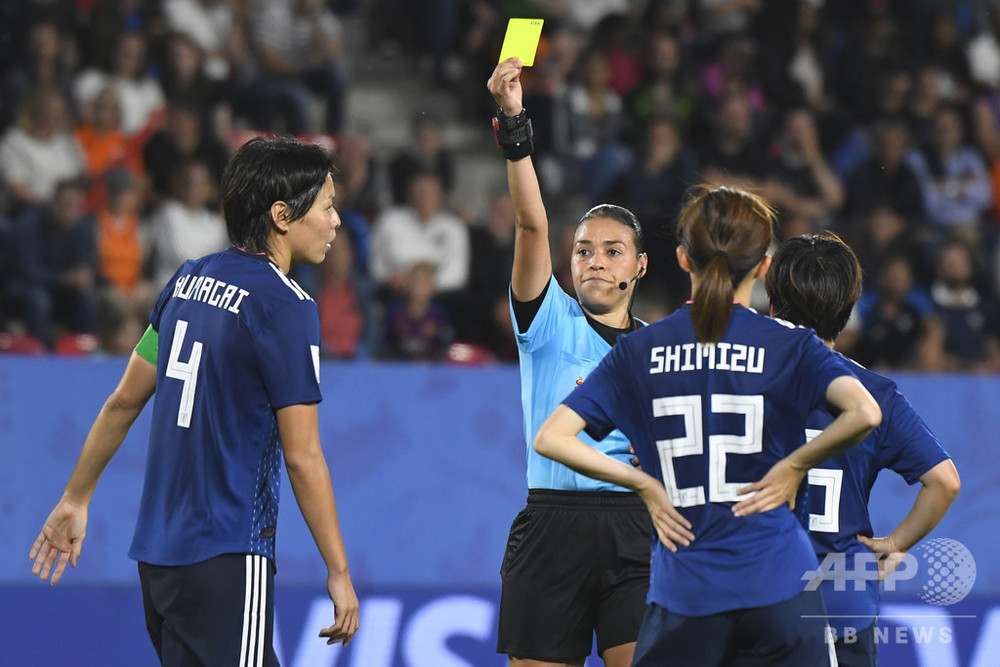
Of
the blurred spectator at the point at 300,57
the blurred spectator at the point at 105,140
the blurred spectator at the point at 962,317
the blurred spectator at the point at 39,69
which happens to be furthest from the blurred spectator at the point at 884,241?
the blurred spectator at the point at 39,69

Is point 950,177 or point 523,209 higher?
point 950,177

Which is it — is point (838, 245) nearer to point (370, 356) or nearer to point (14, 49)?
point (370, 356)

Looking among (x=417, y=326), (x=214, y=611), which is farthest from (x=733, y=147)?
(x=214, y=611)

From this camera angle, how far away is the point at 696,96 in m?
11.5

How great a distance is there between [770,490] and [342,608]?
Result: 1.18m

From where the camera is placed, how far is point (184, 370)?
339cm

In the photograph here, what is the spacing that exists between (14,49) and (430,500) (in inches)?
234

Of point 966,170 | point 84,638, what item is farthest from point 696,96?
point 84,638

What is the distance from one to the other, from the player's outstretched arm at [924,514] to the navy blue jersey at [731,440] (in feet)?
2.13

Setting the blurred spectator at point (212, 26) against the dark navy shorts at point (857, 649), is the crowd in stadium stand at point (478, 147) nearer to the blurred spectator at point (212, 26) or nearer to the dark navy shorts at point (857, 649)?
the blurred spectator at point (212, 26)

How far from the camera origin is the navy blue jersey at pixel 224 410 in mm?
3330

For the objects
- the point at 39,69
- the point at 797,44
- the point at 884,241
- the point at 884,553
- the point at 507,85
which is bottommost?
the point at 884,553

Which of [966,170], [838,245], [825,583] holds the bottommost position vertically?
[825,583]

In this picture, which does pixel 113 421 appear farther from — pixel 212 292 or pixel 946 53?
pixel 946 53
